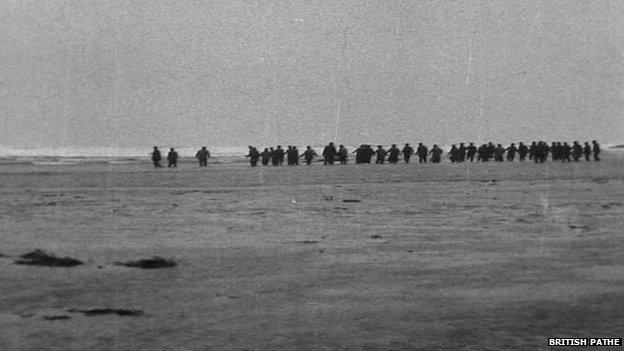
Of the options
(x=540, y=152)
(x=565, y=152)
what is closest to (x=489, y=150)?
(x=540, y=152)

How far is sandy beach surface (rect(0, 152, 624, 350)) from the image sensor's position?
16.7ft

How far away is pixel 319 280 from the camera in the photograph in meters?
7.29

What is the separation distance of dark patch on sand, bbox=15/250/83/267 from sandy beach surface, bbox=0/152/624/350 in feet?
0.74

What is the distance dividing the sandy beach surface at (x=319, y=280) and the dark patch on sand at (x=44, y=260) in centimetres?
22

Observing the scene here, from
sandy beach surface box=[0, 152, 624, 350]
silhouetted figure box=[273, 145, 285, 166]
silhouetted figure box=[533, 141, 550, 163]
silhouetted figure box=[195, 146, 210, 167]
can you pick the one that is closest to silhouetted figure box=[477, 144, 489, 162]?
silhouetted figure box=[533, 141, 550, 163]

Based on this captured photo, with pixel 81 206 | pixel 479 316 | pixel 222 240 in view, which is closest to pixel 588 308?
pixel 479 316

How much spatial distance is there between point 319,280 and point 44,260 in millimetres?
3506

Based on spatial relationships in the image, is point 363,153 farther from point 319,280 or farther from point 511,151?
point 319,280

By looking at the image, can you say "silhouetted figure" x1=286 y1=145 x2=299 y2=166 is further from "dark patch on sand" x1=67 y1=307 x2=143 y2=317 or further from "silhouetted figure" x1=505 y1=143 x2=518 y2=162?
"dark patch on sand" x1=67 y1=307 x2=143 y2=317

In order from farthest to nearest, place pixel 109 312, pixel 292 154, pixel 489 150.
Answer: pixel 489 150 < pixel 292 154 < pixel 109 312

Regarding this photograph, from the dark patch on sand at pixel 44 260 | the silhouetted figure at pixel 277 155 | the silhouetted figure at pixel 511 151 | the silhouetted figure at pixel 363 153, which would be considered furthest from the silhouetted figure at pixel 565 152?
the dark patch on sand at pixel 44 260

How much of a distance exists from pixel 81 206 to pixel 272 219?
590 cm

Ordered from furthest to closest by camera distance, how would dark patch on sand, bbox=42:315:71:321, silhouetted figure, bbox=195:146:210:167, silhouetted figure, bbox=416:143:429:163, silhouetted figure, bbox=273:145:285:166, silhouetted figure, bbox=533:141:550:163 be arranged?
1. silhouetted figure, bbox=416:143:429:163
2. silhouetted figure, bbox=533:141:550:163
3. silhouetted figure, bbox=273:145:285:166
4. silhouetted figure, bbox=195:146:210:167
5. dark patch on sand, bbox=42:315:71:321

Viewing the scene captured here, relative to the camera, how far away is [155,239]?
1072 centimetres
